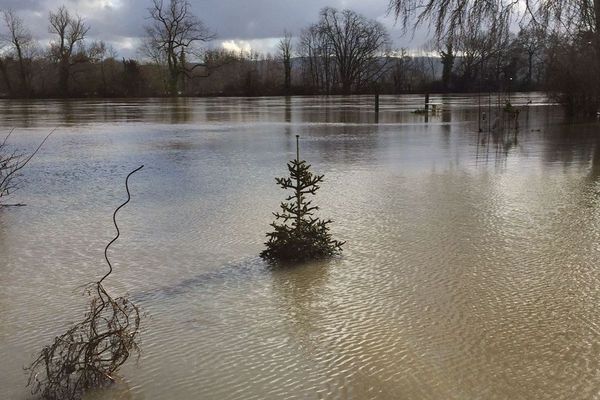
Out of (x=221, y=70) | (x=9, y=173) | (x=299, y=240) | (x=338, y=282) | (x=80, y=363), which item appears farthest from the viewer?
(x=221, y=70)

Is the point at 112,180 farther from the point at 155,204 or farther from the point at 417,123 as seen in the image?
the point at 417,123

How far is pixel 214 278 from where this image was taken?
18.6 feet

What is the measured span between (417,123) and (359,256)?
2045cm

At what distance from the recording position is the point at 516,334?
4367 millimetres

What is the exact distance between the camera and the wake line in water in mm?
5230

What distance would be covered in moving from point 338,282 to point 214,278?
113 centimetres

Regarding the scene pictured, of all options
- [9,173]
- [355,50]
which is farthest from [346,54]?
[9,173]

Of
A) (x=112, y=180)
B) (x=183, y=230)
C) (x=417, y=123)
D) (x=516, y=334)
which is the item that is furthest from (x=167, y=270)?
(x=417, y=123)

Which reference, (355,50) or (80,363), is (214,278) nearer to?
(80,363)

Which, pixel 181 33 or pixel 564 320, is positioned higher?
pixel 181 33

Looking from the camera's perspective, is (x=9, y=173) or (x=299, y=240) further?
(x=9, y=173)

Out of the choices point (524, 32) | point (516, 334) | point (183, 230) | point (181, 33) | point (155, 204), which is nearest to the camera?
point (516, 334)

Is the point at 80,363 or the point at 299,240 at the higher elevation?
the point at 299,240

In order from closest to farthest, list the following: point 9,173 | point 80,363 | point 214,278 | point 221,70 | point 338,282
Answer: point 80,363, point 338,282, point 214,278, point 9,173, point 221,70
